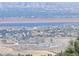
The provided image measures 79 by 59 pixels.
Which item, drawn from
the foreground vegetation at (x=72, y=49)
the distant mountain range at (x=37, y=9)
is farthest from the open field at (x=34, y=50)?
the distant mountain range at (x=37, y=9)

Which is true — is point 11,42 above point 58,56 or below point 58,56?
above

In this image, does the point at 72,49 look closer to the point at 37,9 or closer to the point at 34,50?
the point at 34,50

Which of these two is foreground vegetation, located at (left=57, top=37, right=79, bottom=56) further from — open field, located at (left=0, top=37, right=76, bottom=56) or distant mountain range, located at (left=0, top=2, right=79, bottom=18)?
distant mountain range, located at (left=0, top=2, right=79, bottom=18)

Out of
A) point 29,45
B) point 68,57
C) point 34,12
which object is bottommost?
point 68,57

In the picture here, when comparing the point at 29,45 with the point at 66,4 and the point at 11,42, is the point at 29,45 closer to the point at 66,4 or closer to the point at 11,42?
the point at 11,42

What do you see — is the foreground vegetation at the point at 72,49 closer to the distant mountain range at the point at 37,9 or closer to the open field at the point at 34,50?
the open field at the point at 34,50

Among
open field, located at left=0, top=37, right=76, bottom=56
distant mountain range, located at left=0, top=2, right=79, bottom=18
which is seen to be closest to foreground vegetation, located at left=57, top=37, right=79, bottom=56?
open field, located at left=0, top=37, right=76, bottom=56

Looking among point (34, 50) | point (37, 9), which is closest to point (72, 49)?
point (34, 50)

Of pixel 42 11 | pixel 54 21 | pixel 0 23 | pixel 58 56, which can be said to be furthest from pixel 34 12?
pixel 58 56
